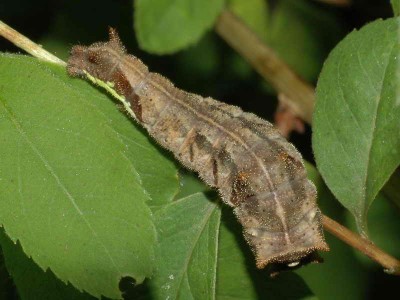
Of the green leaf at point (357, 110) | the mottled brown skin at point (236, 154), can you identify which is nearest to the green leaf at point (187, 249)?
the mottled brown skin at point (236, 154)

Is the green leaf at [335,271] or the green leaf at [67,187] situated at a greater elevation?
the green leaf at [67,187]

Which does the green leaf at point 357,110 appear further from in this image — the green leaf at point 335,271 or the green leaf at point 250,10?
the green leaf at point 250,10

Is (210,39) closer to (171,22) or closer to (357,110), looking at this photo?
(171,22)

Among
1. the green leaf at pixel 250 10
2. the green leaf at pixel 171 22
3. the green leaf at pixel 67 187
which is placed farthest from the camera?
the green leaf at pixel 250 10

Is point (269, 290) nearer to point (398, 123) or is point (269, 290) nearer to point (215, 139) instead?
point (215, 139)

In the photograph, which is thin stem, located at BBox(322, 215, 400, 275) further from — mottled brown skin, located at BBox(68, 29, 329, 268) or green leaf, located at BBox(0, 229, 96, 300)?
green leaf, located at BBox(0, 229, 96, 300)

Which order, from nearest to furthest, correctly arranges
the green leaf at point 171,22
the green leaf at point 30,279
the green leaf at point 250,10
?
the green leaf at point 30,279
the green leaf at point 171,22
the green leaf at point 250,10
